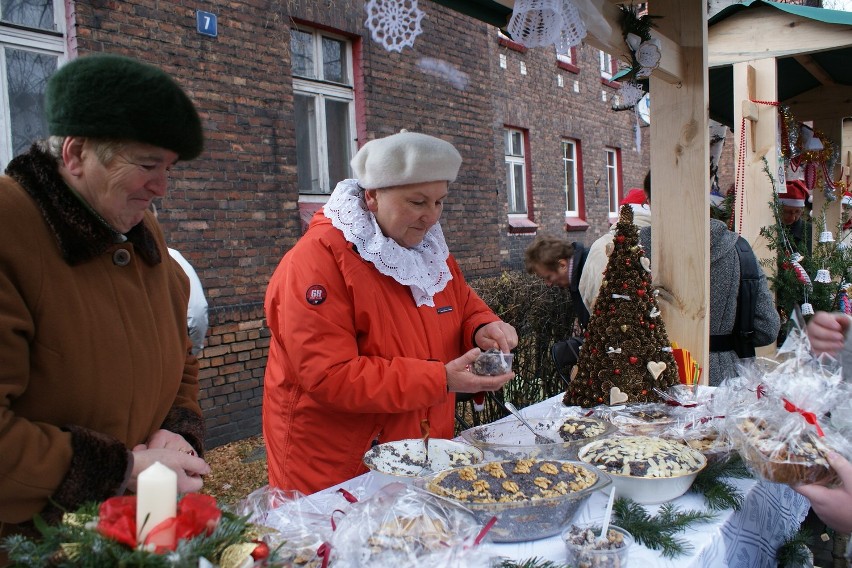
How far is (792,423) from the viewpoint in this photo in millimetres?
1757

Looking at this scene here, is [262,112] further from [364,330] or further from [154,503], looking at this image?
[154,503]

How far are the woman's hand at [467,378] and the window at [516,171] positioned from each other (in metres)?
8.60

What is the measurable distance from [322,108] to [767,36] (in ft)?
13.5

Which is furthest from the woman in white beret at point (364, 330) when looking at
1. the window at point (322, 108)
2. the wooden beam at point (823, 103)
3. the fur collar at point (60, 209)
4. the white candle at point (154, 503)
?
the wooden beam at point (823, 103)

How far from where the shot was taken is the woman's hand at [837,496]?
64.7 inches

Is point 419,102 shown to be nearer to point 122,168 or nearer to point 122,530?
point 122,168

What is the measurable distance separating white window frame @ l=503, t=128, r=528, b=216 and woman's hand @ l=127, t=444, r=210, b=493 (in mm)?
9055

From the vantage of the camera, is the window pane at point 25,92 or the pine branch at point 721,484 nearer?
the pine branch at point 721,484

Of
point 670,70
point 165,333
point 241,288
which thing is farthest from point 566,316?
point 165,333

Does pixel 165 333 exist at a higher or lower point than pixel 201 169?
lower

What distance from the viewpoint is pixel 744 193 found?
5.10 m

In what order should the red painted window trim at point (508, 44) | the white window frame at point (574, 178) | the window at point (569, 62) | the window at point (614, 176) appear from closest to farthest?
the red painted window trim at point (508, 44) < the window at point (569, 62) < the white window frame at point (574, 178) < the window at point (614, 176)

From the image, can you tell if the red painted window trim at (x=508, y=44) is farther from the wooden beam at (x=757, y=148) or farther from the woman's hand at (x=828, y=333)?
the woman's hand at (x=828, y=333)

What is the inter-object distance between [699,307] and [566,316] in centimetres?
201
